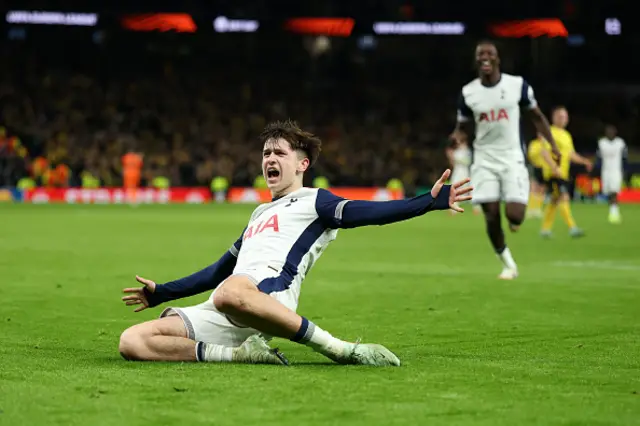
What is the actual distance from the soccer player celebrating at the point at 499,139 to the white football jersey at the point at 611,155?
1712cm

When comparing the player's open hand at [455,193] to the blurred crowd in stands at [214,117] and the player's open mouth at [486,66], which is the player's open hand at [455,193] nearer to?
the player's open mouth at [486,66]

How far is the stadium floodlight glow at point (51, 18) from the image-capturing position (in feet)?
141

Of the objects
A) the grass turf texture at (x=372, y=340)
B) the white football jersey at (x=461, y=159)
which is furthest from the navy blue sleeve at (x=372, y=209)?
the white football jersey at (x=461, y=159)

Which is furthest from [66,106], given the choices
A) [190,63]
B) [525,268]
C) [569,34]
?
[525,268]

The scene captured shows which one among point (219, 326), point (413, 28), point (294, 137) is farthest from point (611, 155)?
point (219, 326)

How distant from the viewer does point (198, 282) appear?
23.1ft

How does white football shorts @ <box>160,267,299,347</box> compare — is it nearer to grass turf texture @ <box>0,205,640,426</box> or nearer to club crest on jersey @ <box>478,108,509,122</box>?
grass turf texture @ <box>0,205,640,426</box>

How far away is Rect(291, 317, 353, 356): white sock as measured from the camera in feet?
20.6

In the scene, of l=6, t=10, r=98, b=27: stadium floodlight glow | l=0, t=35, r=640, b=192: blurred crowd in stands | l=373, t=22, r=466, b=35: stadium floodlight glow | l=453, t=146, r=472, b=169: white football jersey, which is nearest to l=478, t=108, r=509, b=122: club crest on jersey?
l=453, t=146, r=472, b=169: white football jersey

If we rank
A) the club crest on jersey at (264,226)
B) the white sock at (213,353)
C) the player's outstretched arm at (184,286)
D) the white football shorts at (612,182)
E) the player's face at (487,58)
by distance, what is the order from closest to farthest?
the white sock at (213,353), the club crest on jersey at (264,226), the player's outstretched arm at (184,286), the player's face at (487,58), the white football shorts at (612,182)

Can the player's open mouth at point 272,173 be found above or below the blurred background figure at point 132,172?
above

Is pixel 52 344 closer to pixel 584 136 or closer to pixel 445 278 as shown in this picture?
pixel 445 278

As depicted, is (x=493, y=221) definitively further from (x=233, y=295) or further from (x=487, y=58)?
(x=233, y=295)

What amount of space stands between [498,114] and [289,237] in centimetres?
685
